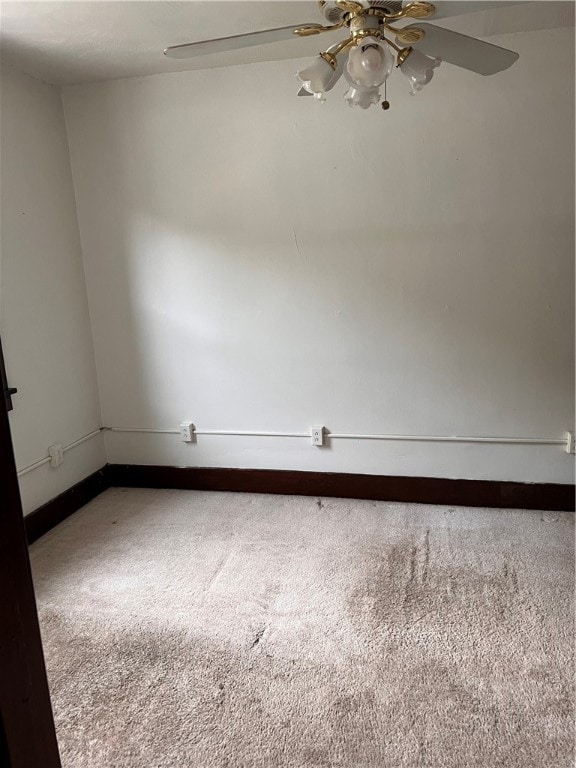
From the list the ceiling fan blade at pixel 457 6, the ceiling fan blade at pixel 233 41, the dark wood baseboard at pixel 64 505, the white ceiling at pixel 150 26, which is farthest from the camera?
the dark wood baseboard at pixel 64 505

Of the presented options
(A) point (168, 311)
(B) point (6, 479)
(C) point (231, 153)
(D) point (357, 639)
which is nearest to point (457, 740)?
(D) point (357, 639)

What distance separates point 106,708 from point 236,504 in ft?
5.02

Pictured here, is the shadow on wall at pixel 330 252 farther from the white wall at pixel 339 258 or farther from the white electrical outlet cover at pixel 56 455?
the white electrical outlet cover at pixel 56 455

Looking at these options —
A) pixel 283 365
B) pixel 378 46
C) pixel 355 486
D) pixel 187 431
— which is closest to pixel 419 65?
pixel 378 46

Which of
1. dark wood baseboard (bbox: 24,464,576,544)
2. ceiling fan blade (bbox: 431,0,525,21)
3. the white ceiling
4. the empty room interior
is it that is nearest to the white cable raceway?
the empty room interior

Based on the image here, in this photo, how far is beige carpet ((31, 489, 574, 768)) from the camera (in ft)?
5.32

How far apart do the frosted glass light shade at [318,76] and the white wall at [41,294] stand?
1.82 meters

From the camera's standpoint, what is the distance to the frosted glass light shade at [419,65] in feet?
5.22

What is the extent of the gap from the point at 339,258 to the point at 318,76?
1436mm

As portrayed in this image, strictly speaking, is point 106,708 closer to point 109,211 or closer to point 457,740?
point 457,740

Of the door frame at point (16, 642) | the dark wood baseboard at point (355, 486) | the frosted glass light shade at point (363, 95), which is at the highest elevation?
the frosted glass light shade at point (363, 95)

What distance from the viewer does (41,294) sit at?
299 cm

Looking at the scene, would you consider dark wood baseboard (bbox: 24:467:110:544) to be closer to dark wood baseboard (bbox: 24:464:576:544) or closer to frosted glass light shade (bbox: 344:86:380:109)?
dark wood baseboard (bbox: 24:464:576:544)

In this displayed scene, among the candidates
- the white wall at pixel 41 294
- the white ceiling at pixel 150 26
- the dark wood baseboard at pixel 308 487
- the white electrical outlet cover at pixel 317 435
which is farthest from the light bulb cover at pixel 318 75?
the dark wood baseboard at pixel 308 487
